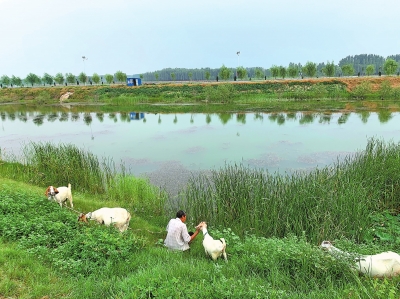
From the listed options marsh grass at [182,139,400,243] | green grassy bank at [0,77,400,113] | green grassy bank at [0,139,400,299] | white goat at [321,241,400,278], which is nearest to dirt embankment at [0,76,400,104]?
green grassy bank at [0,77,400,113]

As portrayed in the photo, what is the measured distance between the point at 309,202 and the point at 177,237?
97.3 inches

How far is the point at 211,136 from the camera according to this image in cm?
1491

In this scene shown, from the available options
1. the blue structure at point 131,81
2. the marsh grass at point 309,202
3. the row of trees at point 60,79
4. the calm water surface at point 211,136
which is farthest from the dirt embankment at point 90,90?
the marsh grass at point 309,202

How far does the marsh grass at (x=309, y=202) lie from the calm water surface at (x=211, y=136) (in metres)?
2.40

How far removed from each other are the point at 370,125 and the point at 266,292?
56.5 feet

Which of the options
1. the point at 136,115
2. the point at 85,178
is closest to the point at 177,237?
the point at 85,178

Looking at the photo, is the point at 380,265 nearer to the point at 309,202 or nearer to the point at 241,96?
the point at 309,202

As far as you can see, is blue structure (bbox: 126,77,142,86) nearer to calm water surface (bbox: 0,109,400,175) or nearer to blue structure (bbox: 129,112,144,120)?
blue structure (bbox: 129,112,144,120)

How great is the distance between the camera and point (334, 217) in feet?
15.2

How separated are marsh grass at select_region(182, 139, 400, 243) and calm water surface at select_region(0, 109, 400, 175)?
7.88ft

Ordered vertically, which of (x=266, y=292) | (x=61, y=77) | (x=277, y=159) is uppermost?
(x=61, y=77)

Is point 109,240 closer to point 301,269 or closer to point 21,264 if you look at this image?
point 21,264

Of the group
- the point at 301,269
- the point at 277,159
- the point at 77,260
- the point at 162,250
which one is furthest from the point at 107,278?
the point at 277,159

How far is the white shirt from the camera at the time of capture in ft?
13.5
